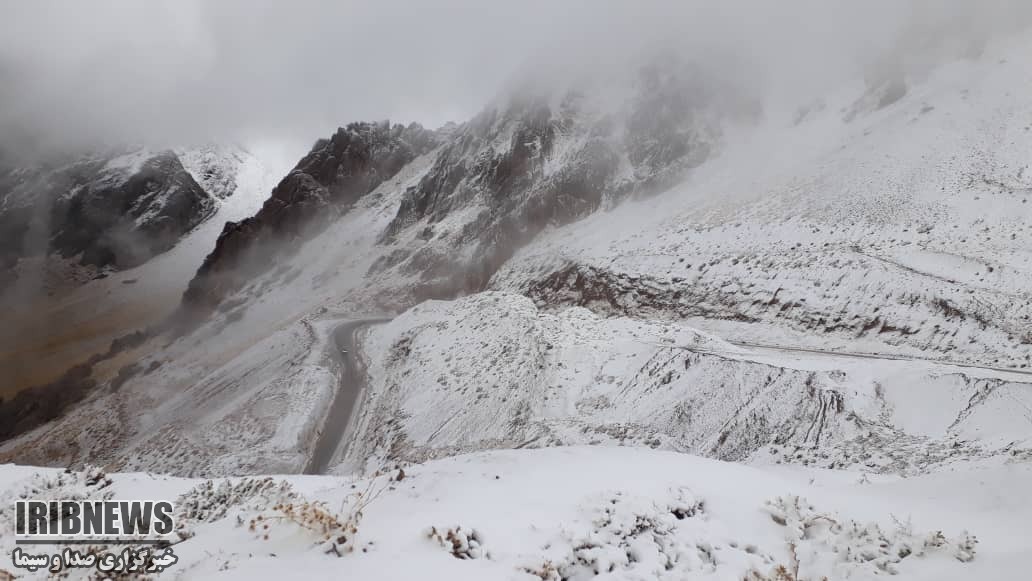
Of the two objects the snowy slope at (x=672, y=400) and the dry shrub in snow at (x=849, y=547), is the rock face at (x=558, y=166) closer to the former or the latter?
the snowy slope at (x=672, y=400)

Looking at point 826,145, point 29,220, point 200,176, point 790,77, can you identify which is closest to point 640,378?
point 826,145

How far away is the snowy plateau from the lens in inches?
254

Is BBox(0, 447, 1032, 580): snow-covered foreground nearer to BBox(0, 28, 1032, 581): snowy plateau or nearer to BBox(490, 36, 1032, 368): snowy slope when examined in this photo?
BBox(0, 28, 1032, 581): snowy plateau

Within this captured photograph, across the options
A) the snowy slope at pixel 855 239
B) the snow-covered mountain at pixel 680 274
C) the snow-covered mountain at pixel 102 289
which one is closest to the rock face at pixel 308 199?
the snow-covered mountain at pixel 680 274

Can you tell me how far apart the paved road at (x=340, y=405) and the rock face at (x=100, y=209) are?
107337 millimetres

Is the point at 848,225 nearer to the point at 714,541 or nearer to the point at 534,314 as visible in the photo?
the point at 534,314

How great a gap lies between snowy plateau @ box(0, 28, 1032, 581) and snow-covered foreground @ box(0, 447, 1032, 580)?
0.15 feet

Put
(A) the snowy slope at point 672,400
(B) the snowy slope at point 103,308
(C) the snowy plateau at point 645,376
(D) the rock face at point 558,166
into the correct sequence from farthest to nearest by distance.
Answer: (B) the snowy slope at point 103,308
(D) the rock face at point 558,166
(A) the snowy slope at point 672,400
(C) the snowy plateau at point 645,376

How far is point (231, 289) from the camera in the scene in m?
79.1

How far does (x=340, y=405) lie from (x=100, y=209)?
13587 cm

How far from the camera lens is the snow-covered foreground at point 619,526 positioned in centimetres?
551

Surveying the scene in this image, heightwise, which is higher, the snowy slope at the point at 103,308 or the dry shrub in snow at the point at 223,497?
the dry shrub in snow at the point at 223,497

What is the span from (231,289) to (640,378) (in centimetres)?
7658

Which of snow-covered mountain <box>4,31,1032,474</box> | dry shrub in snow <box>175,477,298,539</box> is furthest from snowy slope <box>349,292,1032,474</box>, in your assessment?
dry shrub in snow <box>175,477,298,539</box>
